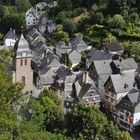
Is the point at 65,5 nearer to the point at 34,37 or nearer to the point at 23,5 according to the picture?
the point at 23,5

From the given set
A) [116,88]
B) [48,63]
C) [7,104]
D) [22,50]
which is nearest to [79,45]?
[48,63]

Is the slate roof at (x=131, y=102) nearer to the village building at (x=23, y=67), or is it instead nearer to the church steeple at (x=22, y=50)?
the village building at (x=23, y=67)

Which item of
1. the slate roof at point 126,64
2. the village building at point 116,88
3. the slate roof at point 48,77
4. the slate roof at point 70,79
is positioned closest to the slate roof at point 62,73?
the slate roof at point 70,79

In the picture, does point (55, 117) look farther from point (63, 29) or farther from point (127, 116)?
point (63, 29)

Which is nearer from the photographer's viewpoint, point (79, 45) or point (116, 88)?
point (116, 88)

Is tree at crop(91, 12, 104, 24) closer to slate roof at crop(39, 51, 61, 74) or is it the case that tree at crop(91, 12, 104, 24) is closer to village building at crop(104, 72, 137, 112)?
slate roof at crop(39, 51, 61, 74)

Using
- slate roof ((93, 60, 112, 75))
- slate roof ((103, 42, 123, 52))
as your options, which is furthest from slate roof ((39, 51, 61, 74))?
slate roof ((103, 42, 123, 52))

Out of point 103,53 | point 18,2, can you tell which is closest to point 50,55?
point 103,53
